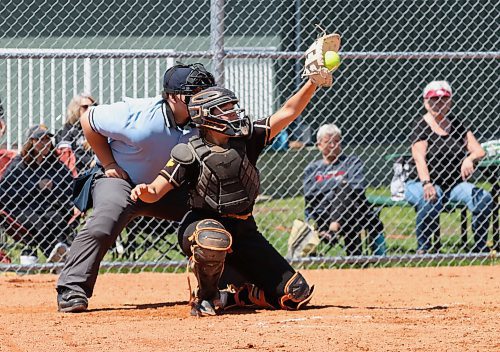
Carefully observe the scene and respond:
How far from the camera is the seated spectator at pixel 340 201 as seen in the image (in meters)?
8.98

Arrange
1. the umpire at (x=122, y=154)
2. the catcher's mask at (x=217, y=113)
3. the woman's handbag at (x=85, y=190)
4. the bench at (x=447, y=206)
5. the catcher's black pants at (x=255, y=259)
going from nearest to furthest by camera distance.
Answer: the catcher's mask at (x=217, y=113)
the catcher's black pants at (x=255, y=259)
the umpire at (x=122, y=154)
the woman's handbag at (x=85, y=190)
the bench at (x=447, y=206)

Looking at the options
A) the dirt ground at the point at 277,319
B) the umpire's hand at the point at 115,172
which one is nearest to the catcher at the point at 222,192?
the dirt ground at the point at 277,319

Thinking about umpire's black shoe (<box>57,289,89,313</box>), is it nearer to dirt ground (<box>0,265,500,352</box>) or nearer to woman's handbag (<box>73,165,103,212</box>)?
dirt ground (<box>0,265,500,352</box>)

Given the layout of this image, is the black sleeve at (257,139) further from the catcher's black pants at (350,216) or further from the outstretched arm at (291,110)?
the catcher's black pants at (350,216)

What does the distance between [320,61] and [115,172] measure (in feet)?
4.83

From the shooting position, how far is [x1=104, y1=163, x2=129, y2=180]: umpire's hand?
6.40 m

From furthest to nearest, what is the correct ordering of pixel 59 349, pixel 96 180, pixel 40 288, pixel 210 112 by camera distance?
pixel 40 288 → pixel 96 180 → pixel 210 112 → pixel 59 349

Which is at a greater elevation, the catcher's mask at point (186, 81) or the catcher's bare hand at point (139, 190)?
the catcher's mask at point (186, 81)

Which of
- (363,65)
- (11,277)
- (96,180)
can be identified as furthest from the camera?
(363,65)

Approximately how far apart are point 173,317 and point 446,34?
10.1 m

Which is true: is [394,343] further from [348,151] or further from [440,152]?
[348,151]

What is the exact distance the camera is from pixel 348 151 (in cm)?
1369

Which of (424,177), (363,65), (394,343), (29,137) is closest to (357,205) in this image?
(424,177)

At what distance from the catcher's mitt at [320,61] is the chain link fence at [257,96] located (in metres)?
2.01
